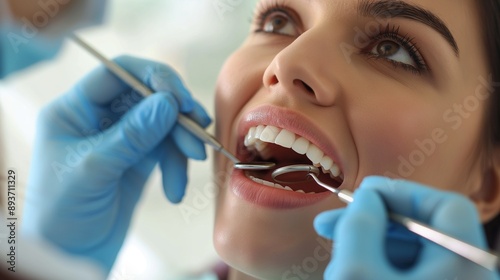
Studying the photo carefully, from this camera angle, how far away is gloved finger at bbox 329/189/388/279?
0.56m

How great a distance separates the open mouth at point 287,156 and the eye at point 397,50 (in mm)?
228

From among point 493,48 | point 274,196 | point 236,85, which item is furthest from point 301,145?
point 493,48

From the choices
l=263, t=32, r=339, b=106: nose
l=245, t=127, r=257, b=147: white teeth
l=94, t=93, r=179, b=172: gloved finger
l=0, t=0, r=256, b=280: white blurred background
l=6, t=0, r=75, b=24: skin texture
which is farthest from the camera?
l=0, t=0, r=256, b=280: white blurred background

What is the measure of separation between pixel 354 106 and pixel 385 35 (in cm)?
16

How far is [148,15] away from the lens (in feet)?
6.10

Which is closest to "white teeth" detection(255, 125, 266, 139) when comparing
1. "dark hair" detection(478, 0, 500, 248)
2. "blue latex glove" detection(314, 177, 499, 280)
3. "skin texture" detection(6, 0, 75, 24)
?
"blue latex glove" detection(314, 177, 499, 280)

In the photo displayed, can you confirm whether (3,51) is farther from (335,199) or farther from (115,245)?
(335,199)

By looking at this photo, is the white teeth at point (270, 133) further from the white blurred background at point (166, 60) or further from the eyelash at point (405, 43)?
the white blurred background at point (166, 60)

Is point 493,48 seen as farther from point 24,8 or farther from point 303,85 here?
point 24,8

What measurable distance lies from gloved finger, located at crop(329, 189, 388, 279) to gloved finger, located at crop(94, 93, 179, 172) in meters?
0.57

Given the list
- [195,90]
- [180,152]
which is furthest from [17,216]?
[195,90]

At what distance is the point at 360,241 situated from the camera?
576mm

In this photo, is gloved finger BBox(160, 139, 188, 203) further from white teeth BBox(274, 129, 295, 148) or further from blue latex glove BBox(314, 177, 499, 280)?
blue latex glove BBox(314, 177, 499, 280)

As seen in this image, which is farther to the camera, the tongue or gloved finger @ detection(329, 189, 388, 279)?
the tongue
